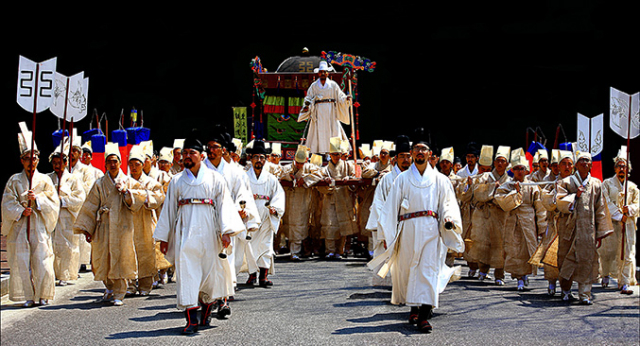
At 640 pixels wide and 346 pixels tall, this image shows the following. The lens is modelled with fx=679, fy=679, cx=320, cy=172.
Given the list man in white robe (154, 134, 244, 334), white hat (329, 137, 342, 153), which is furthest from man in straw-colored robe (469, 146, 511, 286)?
man in white robe (154, 134, 244, 334)

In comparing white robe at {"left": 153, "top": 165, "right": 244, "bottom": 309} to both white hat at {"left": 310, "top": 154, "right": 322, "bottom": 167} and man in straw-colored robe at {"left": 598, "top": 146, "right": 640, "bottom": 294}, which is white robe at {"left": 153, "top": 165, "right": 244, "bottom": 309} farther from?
white hat at {"left": 310, "top": 154, "right": 322, "bottom": 167}

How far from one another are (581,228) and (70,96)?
683 cm

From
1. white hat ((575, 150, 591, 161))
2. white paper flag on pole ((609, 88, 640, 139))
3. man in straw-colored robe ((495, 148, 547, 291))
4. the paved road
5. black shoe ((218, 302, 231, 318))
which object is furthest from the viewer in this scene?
man in straw-colored robe ((495, 148, 547, 291))

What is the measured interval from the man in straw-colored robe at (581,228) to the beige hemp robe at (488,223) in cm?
110

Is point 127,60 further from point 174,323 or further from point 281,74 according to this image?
point 174,323

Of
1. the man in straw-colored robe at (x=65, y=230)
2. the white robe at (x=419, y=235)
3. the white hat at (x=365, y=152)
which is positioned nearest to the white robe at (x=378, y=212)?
the white robe at (x=419, y=235)

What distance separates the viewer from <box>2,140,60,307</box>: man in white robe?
24.7ft

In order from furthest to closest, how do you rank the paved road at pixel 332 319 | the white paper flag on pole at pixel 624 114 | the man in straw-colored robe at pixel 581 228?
the white paper flag on pole at pixel 624 114 → the man in straw-colored robe at pixel 581 228 → the paved road at pixel 332 319

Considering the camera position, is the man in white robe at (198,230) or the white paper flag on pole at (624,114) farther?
the white paper flag on pole at (624,114)

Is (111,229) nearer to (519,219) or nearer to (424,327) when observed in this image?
(424,327)

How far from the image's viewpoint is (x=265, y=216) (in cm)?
888

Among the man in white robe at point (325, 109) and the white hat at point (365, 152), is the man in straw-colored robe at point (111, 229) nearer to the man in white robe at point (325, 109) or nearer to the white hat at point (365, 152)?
the man in white robe at point (325, 109)

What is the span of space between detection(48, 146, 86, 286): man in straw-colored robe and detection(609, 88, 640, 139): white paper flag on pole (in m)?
7.16

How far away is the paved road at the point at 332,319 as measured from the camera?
5930mm
